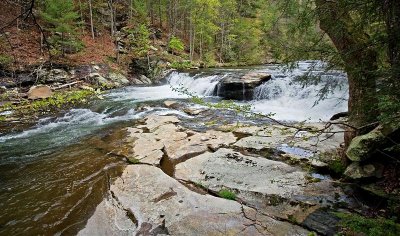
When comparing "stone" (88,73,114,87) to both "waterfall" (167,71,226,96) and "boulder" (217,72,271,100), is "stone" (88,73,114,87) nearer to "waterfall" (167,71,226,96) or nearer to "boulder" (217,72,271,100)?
"waterfall" (167,71,226,96)

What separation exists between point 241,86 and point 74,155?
378 inches

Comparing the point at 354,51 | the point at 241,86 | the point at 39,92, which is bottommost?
the point at 39,92

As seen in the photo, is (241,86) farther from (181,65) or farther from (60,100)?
(181,65)

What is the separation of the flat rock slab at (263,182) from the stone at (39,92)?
1050 centimetres

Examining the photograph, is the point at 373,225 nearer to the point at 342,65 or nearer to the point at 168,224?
the point at 342,65

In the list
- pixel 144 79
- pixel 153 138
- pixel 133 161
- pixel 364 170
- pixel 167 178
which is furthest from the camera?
pixel 144 79

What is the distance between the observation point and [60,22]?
16.5 m

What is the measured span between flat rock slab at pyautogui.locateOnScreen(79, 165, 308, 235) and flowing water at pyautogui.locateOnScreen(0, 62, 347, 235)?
388 mm

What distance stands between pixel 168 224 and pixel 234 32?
3255 cm

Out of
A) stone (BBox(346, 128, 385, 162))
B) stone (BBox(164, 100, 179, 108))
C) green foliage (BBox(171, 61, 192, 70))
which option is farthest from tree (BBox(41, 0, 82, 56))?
stone (BBox(346, 128, 385, 162))

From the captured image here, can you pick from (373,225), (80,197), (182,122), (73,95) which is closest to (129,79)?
(73,95)

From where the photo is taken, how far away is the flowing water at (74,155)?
425 cm

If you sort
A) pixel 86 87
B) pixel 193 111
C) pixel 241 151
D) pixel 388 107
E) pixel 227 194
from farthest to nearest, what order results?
pixel 86 87 < pixel 193 111 < pixel 241 151 < pixel 227 194 < pixel 388 107

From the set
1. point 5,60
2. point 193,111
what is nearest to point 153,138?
point 193,111
